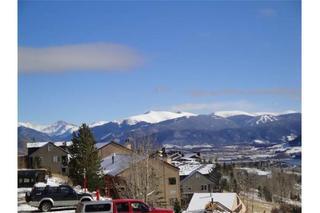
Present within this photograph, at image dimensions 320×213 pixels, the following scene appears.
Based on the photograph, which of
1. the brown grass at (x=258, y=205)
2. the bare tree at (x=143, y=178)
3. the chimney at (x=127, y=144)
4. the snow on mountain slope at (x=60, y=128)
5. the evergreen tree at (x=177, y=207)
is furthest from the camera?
the chimney at (x=127, y=144)

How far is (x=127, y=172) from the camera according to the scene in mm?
7543

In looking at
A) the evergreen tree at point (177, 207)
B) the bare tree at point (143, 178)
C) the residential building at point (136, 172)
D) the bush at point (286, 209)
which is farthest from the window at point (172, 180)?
the bush at point (286, 209)

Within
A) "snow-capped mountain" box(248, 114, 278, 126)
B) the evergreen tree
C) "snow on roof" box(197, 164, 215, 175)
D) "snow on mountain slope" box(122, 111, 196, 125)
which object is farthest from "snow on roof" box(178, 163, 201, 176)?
"snow-capped mountain" box(248, 114, 278, 126)

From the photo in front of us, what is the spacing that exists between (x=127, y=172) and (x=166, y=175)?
58 centimetres

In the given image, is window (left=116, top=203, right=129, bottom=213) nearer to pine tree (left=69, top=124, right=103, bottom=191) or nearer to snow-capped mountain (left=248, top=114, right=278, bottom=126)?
pine tree (left=69, top=124, right=103, bottom=191)

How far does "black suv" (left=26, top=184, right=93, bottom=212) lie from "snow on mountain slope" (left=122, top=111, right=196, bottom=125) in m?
1.38

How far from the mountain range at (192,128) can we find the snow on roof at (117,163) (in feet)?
0.98

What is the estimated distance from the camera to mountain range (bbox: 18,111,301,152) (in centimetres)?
769

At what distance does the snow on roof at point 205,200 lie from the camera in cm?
743

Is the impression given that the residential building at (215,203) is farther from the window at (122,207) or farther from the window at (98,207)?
the window at (98,207)

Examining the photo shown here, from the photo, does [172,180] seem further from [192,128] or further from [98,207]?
[98,207]

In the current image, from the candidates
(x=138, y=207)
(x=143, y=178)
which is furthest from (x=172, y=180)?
(x=138, y=207)
